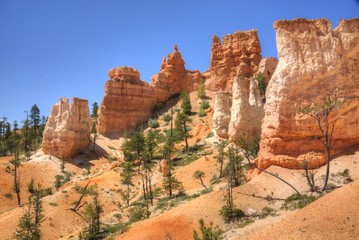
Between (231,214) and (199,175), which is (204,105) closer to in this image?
(199,175)

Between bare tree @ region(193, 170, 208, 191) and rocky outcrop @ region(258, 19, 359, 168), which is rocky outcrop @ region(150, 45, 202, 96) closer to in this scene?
bare tree @ region(193, 170, 208, 191)

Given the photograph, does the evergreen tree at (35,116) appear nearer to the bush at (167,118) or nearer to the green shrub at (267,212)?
the bush at (167,118)

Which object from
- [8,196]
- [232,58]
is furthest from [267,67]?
[8,196]

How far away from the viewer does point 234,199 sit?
958 inches

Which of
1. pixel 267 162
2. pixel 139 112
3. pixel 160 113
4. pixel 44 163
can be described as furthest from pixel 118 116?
pixel 267 162

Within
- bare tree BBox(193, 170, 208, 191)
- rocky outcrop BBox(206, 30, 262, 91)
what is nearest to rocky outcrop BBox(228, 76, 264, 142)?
bare tree BBox(193, 170, 208, 191)

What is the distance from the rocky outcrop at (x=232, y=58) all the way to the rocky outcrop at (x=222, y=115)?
74.1 feet

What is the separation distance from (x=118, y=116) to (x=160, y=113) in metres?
10.5

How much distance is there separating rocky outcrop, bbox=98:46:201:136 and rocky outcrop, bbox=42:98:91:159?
1035 cm

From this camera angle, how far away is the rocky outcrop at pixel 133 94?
71500mm

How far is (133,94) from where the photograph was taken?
75000 mm

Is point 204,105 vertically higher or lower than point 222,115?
higher

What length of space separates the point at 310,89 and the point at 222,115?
2398cm

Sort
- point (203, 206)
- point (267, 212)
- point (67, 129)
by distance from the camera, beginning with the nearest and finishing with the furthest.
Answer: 1. point (267, 212)
2. point (203, 206)
3. point (67, 129)
